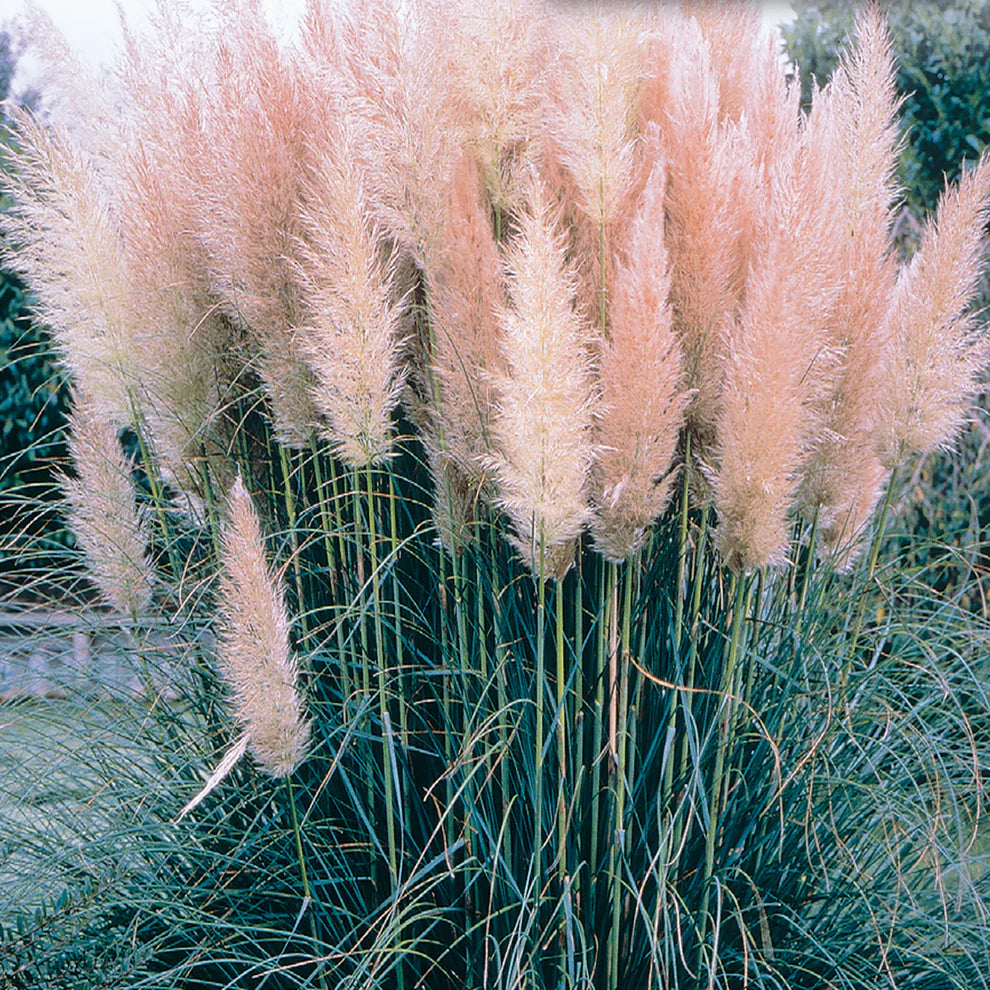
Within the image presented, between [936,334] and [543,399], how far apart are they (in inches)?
34.3

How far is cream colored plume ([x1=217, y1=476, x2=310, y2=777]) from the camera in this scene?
5.05 feet

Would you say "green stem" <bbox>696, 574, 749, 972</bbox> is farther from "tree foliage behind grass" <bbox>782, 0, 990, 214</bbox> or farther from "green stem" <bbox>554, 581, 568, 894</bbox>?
"tree foliage behind grass" <bbox>782, 0, 990, 214</bbox>

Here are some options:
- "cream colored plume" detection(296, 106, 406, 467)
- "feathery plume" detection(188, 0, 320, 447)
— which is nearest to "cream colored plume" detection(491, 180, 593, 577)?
"cream colored plume" detection(296, 106, 406, 467)

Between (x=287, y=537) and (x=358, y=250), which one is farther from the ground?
(x=358, y=250)

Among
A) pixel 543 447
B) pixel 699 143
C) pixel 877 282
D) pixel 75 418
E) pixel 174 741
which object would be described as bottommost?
pixel 174 741

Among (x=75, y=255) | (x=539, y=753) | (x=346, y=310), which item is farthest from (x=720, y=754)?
(x=75, y=255)

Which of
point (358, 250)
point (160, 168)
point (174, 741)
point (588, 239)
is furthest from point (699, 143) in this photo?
point (174, 741)

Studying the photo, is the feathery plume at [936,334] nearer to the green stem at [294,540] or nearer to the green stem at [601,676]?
the green stem at [601,676]

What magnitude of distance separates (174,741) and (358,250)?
1.26 metres

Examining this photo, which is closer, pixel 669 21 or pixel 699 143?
pixel 699 143

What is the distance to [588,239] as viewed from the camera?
1953 millimetres

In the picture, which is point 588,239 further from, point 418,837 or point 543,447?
point 418,837

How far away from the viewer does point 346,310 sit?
1.74 meters

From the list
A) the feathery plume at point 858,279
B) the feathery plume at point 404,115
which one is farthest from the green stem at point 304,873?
the feathery plume at point 858,279
